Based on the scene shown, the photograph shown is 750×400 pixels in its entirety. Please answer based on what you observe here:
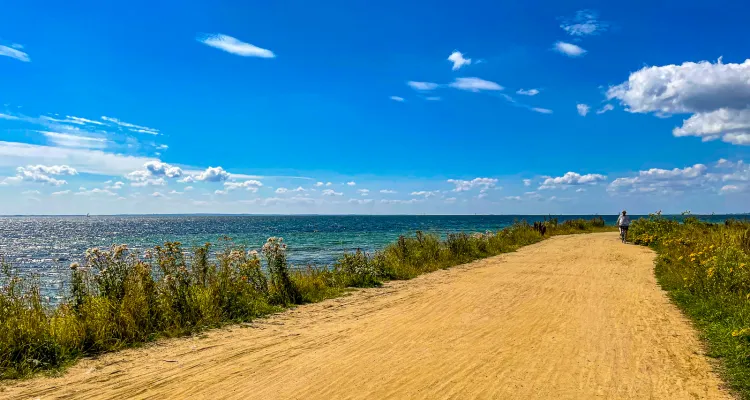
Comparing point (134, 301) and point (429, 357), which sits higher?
point (134, 301)

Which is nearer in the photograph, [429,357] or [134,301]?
[429,357]

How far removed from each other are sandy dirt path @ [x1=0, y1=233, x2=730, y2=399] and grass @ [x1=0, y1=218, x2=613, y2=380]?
49cm

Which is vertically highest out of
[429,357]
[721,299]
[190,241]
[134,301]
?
[134,301]

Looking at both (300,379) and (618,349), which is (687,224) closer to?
(618,349)

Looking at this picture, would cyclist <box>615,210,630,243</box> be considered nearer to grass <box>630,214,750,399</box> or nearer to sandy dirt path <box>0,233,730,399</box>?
grass <box>630,214,750,399</box>

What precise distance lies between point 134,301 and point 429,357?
16.9 feet

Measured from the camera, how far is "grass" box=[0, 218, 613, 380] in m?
6.43

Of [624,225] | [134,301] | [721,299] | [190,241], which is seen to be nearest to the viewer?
[134,301]

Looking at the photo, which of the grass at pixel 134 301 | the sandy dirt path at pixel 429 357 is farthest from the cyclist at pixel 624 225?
the grass at pixel 134 301

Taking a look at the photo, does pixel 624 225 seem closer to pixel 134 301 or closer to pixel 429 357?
pixel 429 357

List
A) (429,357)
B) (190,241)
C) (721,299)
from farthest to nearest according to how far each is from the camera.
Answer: (190,241) < (721,299) < (429,357)

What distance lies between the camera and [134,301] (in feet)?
25.8

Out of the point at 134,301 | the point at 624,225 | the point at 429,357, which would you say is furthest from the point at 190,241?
the point at 429,357

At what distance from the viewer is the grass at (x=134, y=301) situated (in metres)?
6.43
